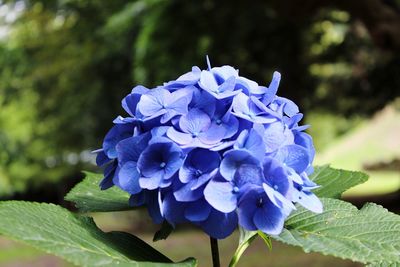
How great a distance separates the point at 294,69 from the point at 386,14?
2.48m

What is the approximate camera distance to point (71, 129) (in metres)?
8.13

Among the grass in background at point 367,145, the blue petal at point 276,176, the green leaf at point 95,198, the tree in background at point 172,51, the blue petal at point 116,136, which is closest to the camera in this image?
the blue petal at point 276,176

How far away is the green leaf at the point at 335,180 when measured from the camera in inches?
44.2

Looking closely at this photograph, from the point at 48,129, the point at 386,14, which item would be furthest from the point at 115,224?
the point at 386,14

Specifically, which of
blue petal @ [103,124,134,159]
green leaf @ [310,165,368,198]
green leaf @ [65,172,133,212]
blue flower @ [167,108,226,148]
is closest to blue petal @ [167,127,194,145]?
blue flower @ [167,108,226,148]

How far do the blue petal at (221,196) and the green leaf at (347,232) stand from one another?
103 millimetres

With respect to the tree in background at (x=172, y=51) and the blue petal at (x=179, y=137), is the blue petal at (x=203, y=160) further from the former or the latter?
the tree in background at (x=172, y=51)

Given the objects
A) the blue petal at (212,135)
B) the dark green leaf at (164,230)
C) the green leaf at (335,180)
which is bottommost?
the green leaf at (335,180)

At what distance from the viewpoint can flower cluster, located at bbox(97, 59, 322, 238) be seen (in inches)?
31.8

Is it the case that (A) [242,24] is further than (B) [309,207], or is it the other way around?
(A) [242,24]

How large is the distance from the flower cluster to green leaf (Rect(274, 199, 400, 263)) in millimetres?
47

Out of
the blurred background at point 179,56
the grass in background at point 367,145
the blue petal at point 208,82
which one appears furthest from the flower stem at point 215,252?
the grass in background at point 367,145

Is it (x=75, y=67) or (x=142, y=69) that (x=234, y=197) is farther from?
(x=75, y=67)

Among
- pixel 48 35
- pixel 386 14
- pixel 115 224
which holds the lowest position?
pixel 115 224
